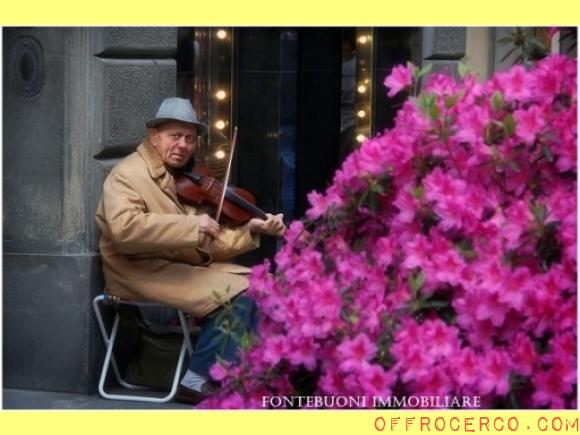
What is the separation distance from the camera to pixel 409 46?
21.5 ft

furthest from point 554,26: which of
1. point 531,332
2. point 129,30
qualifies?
point 129,30

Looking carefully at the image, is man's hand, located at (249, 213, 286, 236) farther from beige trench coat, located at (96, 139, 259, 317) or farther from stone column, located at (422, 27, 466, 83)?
stone column, located at (422, 27, 466, 83)

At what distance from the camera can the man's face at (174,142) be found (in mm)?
5316

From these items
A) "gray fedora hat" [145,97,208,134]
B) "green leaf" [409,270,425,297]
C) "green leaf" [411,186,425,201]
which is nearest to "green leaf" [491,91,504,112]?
"green leaf" [411,186,425,201]

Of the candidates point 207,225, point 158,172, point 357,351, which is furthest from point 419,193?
point 158,172

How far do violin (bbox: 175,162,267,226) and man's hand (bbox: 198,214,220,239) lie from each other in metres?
0.19

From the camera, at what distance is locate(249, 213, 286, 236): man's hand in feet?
17.5

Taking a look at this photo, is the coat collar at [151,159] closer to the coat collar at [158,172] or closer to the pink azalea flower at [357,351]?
the coat collar at [158,172]

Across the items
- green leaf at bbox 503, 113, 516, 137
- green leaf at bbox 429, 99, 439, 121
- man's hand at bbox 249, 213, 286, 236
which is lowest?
man's hand at bbox 249, 213, 286, 236

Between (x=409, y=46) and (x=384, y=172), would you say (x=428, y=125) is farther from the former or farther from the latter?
(x=409, y=46)

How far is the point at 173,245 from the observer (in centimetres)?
509

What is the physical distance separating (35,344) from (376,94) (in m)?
2.48

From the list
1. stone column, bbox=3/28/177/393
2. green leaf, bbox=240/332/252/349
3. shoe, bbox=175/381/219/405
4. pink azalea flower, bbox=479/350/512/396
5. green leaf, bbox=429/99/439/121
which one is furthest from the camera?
stone column, bbox=3/28/177/393

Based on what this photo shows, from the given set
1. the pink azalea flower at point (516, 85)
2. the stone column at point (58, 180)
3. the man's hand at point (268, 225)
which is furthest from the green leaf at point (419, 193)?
the stone column at point (58, 180)
